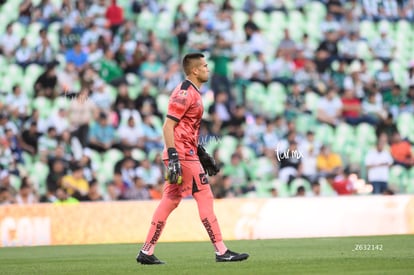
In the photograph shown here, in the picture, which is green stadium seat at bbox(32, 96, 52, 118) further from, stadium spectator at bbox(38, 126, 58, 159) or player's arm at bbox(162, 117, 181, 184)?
player's arm at bbox(162, 117, 181, 184)

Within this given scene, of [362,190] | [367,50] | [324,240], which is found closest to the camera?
[324,240]

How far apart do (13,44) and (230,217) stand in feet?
22.4

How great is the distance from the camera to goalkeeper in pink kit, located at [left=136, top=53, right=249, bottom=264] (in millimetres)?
10273

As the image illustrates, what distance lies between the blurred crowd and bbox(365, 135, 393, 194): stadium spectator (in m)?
0.02

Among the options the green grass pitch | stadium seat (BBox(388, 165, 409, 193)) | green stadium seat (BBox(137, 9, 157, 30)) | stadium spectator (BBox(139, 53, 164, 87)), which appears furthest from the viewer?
green stadium seat (BBox(137, 9, 157, 30))

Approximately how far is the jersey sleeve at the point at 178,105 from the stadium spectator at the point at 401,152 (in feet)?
33.1

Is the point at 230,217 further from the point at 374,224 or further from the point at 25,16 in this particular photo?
the point at 25,16

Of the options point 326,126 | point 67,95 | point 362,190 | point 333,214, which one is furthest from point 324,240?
point 67,95

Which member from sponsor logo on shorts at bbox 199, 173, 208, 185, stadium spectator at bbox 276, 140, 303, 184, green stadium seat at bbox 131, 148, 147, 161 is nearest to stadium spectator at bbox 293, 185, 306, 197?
stadium spectator at bbox 276, 140, 303, 184

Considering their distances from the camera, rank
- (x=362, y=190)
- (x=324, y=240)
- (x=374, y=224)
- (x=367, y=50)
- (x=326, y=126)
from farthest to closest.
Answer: (x=367, y=50) → (x=326, y=126) → (x=362, y=190) → (x=374, y=224) → (x=324, y=240)

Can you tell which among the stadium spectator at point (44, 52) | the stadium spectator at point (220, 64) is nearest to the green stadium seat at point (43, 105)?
the stadium spectator at point (44, 52)

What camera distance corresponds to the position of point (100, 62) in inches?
818

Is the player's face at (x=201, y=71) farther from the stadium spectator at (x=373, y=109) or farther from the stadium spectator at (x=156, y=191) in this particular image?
the stadium spectator at (x=373, y=109)

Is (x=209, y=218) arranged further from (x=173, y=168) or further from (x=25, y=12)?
(x=25, y=12)
